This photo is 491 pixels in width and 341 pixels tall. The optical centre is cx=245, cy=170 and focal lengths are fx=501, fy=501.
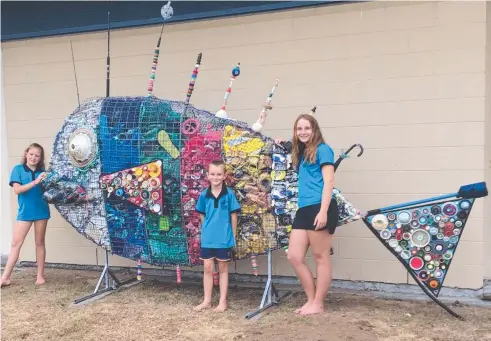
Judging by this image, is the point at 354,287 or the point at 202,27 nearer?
the point at 354,287

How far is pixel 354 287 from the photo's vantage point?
4285 millimetres

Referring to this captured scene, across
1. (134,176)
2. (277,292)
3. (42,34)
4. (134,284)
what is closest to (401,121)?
(277,292)

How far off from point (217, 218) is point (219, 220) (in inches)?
0.8

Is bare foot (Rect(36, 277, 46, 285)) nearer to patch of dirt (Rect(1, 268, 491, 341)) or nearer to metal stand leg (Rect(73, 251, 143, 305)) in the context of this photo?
patch of dirt (Rect(1, 268, 491, 341))

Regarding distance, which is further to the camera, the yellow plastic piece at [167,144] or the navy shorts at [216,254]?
the yellow plastic piece at [167,144]

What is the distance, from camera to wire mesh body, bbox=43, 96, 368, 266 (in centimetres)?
373

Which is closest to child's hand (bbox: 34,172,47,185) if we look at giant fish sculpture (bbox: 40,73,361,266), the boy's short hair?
giant fish sculpture (bbox: 40,73,361,266)

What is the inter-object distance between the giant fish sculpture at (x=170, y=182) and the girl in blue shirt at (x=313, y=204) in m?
0.15

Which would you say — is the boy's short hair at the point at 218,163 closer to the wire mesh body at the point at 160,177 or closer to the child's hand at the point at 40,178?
the wire mesh body at the point at 160,177

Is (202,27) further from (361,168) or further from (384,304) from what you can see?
(384,304)

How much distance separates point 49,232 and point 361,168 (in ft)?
10.8

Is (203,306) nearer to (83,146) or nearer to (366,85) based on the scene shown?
(83,146)

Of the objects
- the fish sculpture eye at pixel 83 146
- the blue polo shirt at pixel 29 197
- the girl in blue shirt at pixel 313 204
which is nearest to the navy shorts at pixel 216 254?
the girl in blue shirt at pixel 313 204

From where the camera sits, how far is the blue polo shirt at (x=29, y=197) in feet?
14.5
